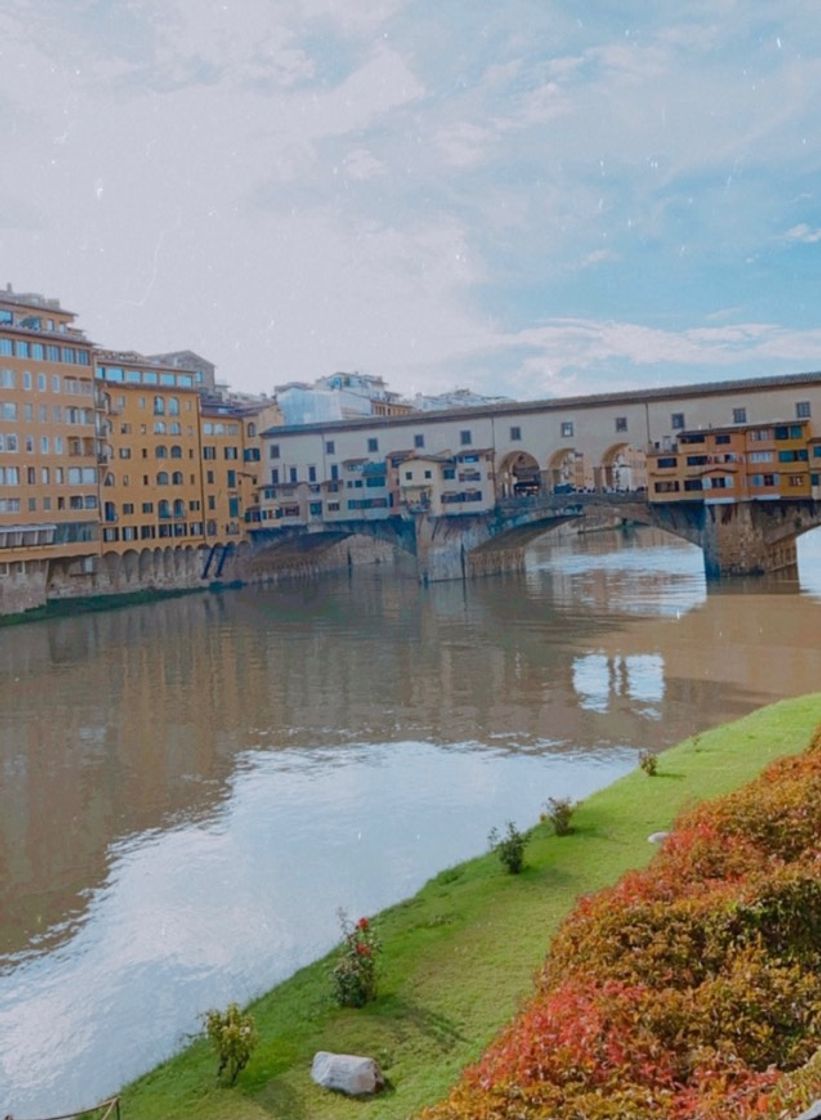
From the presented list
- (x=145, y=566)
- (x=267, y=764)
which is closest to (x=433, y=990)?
(x=267, y=764)

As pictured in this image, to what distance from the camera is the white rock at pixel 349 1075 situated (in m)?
7.32

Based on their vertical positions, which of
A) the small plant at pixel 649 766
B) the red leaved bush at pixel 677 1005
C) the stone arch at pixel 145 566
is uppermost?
the stone arch at pixel 145 566

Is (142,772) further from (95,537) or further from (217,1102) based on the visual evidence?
(95,537)

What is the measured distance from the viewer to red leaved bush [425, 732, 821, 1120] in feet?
16.6

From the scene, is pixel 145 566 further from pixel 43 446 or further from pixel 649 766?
pixel 649 766

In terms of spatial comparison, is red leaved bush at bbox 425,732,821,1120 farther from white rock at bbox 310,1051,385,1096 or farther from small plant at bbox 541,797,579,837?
small plant at bbox 541,797,579,837

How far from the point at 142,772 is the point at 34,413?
35659 mm

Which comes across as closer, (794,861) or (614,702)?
(794,861)

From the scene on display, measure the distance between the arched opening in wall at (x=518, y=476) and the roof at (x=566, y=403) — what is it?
2853mm

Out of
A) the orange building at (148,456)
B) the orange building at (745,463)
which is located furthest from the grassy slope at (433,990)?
the orange building at (148,456)

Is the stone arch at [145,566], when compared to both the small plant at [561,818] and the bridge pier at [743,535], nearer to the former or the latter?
the bridge pier at [743,535]

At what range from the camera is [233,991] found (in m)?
10.9

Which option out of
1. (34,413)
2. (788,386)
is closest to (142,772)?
(34,413)

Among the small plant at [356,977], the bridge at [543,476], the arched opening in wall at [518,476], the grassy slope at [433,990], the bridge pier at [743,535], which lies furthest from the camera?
the arched opening in wall at [518,476]
